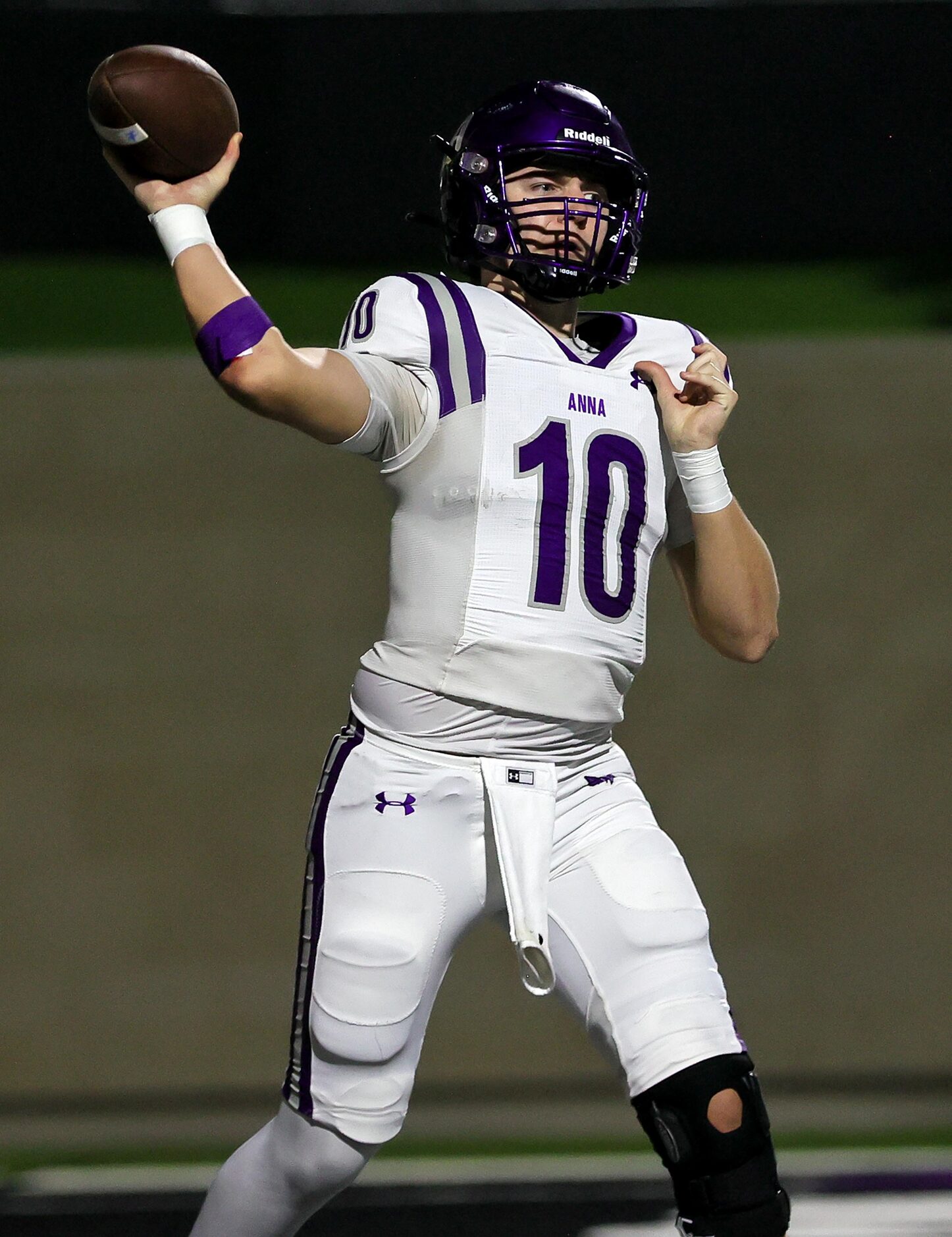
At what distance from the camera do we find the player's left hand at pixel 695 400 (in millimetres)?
2455

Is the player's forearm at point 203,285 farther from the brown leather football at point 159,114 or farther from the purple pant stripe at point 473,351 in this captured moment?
the purple pant stripe at point 473,351

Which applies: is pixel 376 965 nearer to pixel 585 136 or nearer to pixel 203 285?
pixel 203 285

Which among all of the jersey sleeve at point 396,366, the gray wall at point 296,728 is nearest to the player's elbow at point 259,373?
the jersey sleeve at point 396,366

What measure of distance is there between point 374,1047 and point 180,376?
266 centimetres

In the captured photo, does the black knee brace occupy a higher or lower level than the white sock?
higher

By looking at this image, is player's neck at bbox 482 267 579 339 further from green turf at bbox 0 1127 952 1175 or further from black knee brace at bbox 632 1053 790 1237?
green turf at bbox 0 1127 952 1175

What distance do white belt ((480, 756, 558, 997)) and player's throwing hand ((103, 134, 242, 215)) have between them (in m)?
0.93

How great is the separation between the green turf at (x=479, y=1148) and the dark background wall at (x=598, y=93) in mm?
3078

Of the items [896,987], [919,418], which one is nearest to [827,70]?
[919,418]

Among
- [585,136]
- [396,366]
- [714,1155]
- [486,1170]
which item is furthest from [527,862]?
[486,1170]

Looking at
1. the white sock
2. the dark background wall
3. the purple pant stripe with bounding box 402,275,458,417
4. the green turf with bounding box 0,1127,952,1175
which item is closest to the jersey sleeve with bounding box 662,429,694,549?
the purple pant stripe with bounding box 402,275,458,417

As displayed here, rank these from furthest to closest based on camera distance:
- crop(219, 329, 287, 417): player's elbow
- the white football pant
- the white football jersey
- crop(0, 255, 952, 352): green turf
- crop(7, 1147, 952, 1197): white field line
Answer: crop(0, 255, 952, 352): green turf
crop(7, 1147, 952, 1197): white field line
the white football jersey
the white football pant
crop(219, 329, 287, 417): player's elbow

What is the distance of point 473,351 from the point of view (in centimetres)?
241

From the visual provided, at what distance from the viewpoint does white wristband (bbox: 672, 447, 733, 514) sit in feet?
8.07
